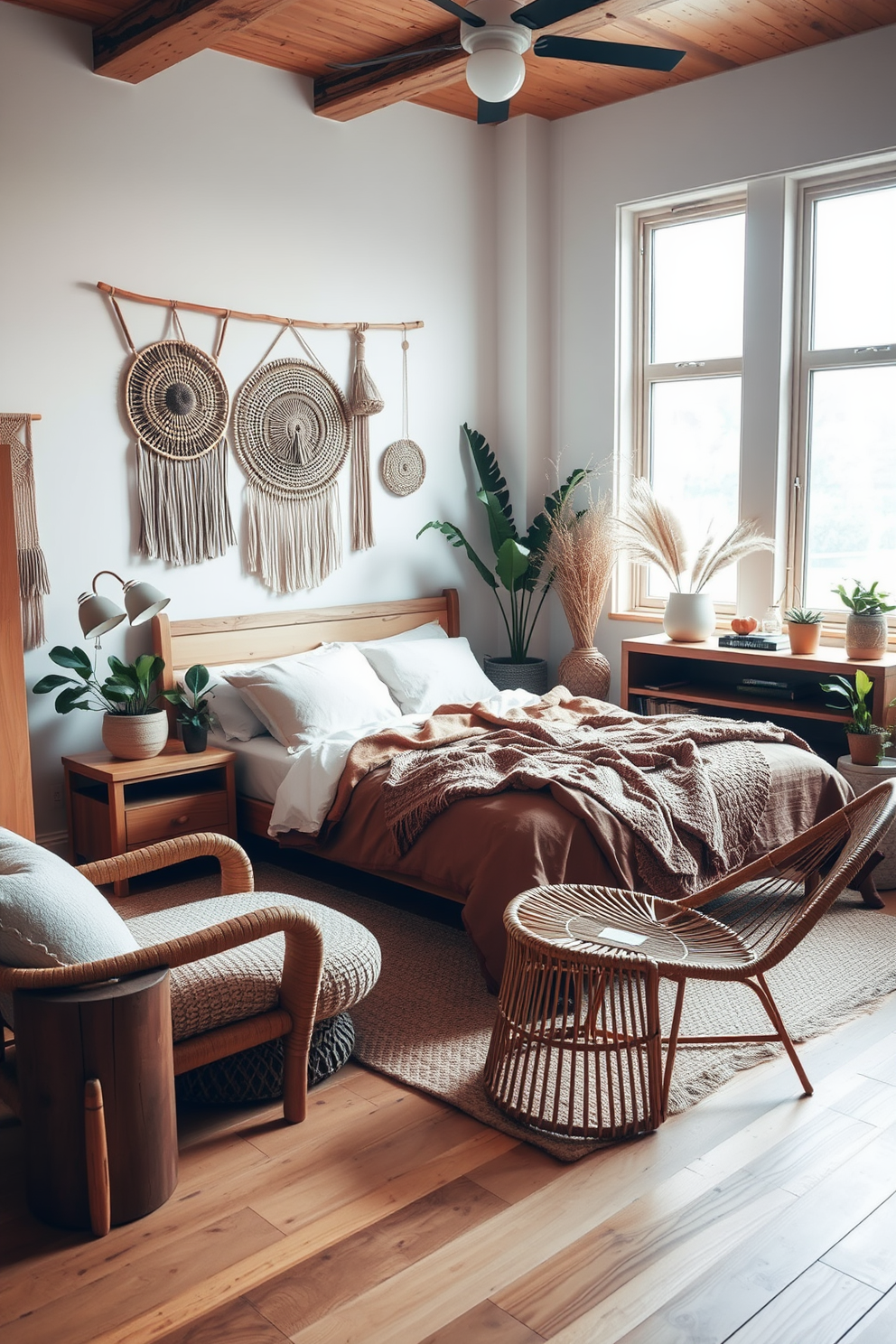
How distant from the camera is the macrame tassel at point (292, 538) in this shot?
16.1ft

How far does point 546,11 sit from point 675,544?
2.63 metres

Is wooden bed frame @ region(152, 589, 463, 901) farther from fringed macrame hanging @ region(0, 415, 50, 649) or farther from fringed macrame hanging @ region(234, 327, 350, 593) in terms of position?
fringed macrame hanging @ region(0, 415, 50, 649)

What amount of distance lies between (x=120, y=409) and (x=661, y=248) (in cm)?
274

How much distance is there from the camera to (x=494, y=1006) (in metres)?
3.15

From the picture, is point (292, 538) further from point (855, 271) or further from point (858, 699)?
point (855, 271)

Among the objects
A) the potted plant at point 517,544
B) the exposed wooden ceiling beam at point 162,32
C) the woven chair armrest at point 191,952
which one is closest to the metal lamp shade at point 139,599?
the woven chair armrest at point 191,952

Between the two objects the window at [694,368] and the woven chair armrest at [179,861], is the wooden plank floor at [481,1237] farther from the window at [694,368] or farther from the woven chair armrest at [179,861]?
the window at [694,368]

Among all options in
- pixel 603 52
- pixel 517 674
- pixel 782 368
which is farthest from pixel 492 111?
pixel 517 674

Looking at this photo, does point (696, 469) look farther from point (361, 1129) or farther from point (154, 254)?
point (361, 1129)

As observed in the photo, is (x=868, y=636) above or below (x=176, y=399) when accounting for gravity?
below

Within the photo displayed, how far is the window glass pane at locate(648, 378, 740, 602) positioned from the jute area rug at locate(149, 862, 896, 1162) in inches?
83.2

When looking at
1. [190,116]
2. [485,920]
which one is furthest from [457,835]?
[190,116]

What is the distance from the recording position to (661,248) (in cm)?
554

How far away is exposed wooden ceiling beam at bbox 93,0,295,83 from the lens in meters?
3.72
